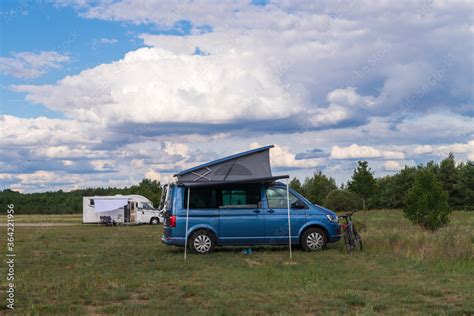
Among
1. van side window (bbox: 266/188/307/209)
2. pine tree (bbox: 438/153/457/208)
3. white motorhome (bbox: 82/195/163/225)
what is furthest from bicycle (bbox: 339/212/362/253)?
pine tree (bbox: 438/153/457/208)

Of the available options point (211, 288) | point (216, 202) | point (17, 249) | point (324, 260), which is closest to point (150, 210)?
point (17, 249)

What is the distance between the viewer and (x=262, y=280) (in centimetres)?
1054

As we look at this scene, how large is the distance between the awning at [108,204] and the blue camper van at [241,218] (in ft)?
90.5

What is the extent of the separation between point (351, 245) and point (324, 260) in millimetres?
1946

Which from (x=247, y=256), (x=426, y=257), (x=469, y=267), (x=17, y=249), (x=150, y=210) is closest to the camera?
(x=469, y=267)

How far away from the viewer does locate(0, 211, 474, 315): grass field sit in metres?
8.21

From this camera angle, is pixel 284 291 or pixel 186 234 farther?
pixel 186 234

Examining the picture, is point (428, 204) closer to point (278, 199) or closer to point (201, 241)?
point (278, 199)

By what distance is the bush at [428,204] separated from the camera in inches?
811

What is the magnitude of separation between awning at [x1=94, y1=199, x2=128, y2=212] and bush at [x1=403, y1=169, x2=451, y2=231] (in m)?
26.3

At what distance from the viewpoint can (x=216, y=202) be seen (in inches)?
635

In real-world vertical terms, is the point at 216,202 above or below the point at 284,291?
above

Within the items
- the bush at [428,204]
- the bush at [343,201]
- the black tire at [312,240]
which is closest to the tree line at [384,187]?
the bush at [343,201]

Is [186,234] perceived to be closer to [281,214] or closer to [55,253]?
[281,214]
